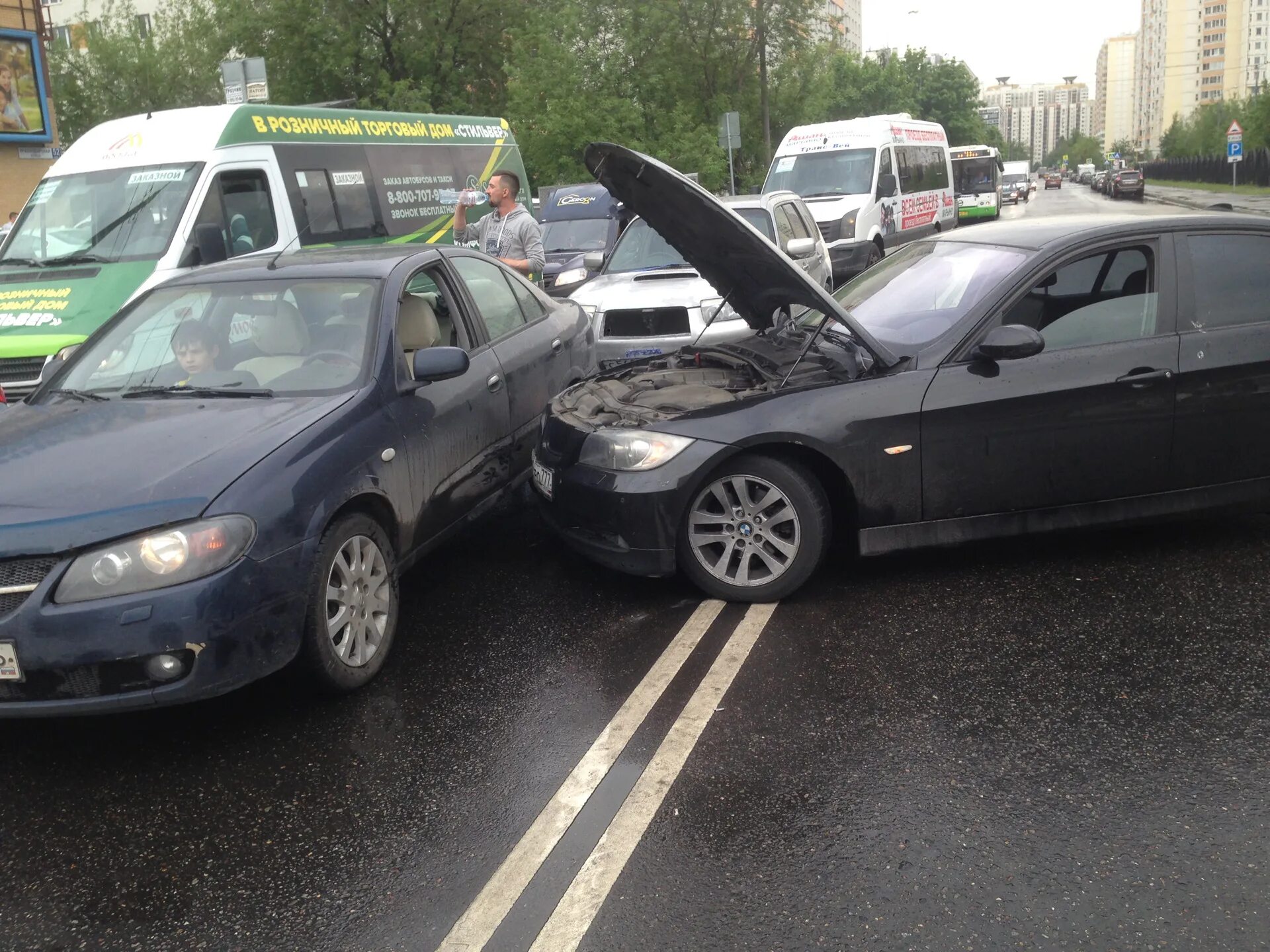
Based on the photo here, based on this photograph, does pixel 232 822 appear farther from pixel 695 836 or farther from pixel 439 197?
pixel 439 197

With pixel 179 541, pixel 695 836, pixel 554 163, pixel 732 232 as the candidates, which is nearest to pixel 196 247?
pixel 732 232

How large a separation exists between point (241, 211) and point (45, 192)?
1746mm

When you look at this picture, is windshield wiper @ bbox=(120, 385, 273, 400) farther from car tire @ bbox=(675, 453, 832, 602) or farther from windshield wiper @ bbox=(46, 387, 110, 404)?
car tire @ bbox=(675, 453, 832, 602)

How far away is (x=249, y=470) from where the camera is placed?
3883 millimetres

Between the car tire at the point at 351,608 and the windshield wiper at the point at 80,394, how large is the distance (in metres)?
1.34

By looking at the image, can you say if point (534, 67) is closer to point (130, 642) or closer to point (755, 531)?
point (755, 531)

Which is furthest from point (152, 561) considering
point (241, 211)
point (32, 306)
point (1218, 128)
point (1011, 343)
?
point (1218, 128)

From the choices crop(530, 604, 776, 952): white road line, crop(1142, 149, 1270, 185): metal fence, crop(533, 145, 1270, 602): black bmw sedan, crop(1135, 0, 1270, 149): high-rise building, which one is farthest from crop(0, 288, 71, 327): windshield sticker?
crop(1135, 0, 1270, 149): high-rise building

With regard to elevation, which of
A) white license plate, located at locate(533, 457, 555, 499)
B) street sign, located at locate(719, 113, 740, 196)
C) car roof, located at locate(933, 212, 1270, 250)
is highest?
street sign, located at locate(719, 113, 740, 196)

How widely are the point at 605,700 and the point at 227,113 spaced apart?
8480 millimetres

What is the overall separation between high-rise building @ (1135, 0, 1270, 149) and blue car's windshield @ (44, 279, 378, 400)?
147522 millimetres

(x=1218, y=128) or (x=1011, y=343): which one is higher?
(x=1218, y=128)

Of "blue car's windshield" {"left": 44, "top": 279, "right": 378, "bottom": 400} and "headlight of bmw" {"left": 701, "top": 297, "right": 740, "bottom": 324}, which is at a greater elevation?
"blue car's windshield" {"left": 44, "top": 279, "right": 378, "bottom": 400}

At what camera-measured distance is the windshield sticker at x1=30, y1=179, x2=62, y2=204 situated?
34.2 ft
